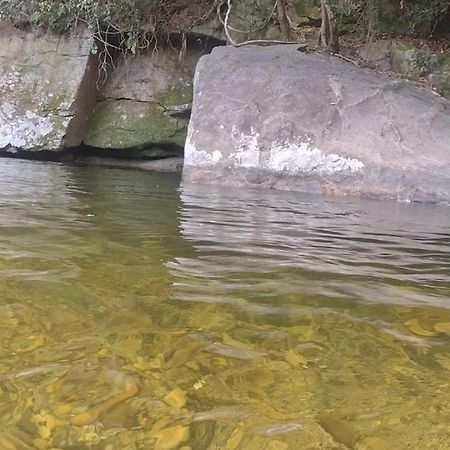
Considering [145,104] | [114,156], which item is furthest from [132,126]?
[114,156]

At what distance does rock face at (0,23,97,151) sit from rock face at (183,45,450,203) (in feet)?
11.6

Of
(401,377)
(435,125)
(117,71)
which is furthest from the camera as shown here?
(117,71)

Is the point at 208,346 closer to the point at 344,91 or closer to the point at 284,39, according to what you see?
the point at 344,91

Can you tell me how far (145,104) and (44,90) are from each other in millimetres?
2059

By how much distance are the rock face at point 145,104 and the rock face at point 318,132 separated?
2646 millimetres

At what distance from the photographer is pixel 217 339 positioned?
1.90 metres

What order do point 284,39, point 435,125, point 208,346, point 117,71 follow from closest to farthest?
point 208,346
point 435,125
point 284,39
point 117,71

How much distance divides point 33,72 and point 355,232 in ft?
29.1

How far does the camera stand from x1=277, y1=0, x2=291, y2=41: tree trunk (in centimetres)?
1008

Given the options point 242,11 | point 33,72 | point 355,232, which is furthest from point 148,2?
point 355,232

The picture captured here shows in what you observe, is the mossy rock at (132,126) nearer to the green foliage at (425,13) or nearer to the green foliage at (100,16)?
the green foliage at (100,16)

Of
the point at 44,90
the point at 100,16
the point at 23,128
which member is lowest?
the point at 23,128

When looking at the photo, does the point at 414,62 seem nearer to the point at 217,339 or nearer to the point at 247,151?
the point at 247,151

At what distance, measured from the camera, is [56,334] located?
1.86 m
